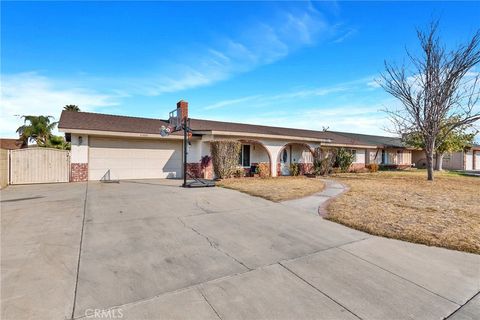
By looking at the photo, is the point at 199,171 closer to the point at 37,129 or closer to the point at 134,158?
the point at 134,158

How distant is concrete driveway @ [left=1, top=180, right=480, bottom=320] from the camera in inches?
108

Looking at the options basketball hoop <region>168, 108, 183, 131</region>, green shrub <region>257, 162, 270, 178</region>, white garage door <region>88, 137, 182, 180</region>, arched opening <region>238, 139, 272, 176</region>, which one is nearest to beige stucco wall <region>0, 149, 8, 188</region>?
white garage door <region>88, 137, 182, 180</region>

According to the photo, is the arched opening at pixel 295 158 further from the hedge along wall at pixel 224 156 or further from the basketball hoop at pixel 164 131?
the basketball hoop at pixel 164 131

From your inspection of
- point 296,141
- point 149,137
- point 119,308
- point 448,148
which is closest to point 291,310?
point 119,308

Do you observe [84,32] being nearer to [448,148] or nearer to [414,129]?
[414,129]

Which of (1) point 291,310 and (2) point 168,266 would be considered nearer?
(1) point 291,310

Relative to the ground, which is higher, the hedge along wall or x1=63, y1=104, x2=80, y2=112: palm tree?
x1=63, y1=104, x2=80, y2=112: palm tree

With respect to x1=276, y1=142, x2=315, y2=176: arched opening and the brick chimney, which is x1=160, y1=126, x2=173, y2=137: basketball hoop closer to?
the brick chimney

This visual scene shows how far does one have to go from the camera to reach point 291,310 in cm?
273

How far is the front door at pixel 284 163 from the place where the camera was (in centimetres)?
1863

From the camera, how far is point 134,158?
14.6 metres

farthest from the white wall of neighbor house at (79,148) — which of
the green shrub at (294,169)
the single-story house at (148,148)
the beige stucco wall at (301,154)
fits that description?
the beige stucco wall at (301,154)

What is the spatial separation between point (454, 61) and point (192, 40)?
645 inches

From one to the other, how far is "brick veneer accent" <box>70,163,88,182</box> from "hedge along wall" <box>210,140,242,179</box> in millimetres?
6905
